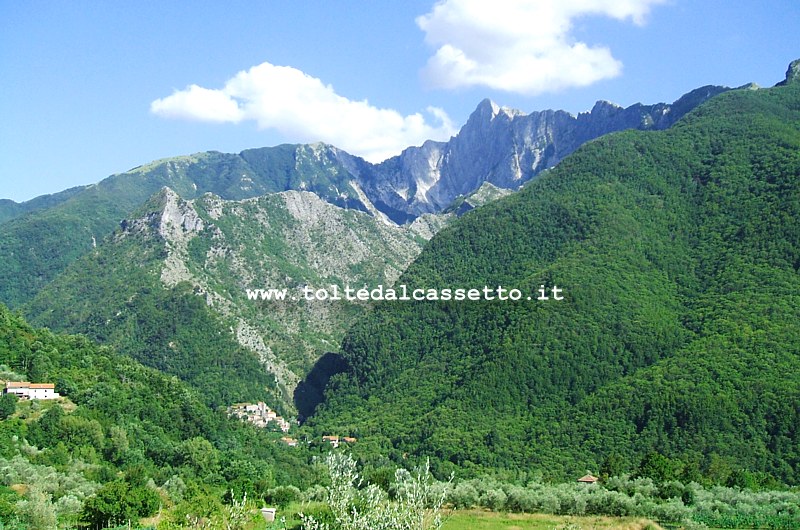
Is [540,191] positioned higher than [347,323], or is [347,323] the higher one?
[540,191]

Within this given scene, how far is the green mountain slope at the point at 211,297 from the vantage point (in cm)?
13475

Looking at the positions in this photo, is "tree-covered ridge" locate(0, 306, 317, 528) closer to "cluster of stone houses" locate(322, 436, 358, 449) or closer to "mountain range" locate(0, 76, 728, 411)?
"cluster of stone houses" locate(322, 436, 358, 449)

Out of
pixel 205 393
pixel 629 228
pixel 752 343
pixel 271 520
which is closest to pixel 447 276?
pixel 629 228

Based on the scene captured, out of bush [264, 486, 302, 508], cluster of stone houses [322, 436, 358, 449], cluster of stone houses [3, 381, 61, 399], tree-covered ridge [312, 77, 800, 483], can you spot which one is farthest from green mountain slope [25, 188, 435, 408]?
bush [264, 486, 302, 508]

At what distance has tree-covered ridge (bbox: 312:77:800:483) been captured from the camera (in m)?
76.7

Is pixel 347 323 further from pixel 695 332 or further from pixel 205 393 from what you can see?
pixel 695 332

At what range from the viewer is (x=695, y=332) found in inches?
3602

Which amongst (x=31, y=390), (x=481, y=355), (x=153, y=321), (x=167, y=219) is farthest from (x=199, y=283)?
(x=31, y=390)

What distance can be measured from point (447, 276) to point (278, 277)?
50351 millimetres

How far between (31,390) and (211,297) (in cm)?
8497

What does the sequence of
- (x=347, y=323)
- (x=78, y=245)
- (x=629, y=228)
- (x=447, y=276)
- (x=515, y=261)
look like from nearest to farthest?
(x=629, y=228)
(x=515, y=261)
(x=447, y=276)
(x=347, y=323)
(x=78, y=245)

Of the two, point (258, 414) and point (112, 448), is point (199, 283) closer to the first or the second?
point (258, 414)

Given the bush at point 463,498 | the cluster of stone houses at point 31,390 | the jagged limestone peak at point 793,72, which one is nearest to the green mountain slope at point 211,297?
the cluster of stone houses at point 31,390

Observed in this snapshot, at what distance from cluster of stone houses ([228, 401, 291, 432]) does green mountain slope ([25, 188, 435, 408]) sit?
18.3 feet
